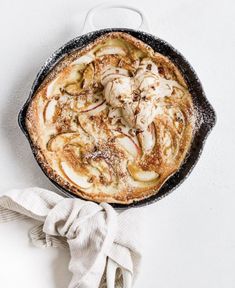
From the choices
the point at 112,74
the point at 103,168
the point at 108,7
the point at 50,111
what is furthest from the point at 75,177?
the point at 108,7

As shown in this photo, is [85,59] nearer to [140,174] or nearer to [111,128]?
[111,128]

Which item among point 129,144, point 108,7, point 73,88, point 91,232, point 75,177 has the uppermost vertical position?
point 108,7

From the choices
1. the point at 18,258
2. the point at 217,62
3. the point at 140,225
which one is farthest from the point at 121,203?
the point at 217,62

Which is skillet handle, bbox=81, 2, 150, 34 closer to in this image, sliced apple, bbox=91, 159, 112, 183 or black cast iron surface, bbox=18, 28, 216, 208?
black cast iron surface, bbox=18, 28, 216, 208

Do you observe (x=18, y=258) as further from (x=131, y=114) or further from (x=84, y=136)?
(x=131, y=114)

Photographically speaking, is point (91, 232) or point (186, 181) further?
point (186, 181)
